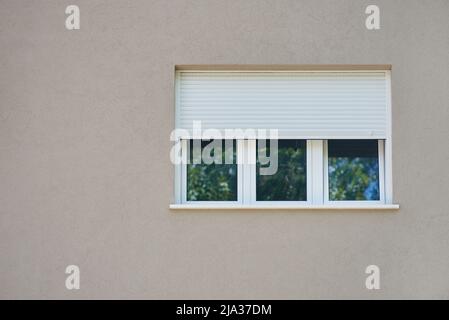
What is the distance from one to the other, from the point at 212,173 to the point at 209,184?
126 mm

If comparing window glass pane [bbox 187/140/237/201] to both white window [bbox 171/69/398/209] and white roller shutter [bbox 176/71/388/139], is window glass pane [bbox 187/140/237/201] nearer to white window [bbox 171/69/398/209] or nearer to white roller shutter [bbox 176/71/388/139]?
white window [bbox 171/69/398/209]

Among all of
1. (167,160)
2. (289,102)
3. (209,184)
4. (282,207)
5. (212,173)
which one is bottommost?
(282,207)

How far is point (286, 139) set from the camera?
657 cm

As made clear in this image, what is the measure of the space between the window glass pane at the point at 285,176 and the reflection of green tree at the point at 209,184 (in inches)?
13.0

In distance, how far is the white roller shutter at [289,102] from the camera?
6.52 meters

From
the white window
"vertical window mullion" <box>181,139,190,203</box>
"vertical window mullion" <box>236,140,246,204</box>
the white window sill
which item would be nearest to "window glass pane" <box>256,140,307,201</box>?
the white window

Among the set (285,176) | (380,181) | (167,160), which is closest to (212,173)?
(167,160)

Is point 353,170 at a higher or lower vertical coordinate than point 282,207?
higher

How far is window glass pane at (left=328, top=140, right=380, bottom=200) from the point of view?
6633mm

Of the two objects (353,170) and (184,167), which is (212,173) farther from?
(353,170)

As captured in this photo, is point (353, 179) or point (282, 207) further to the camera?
point (353, 179)

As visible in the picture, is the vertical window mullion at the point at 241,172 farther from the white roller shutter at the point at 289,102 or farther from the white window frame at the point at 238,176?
the white roller shutter at the point at 289,102

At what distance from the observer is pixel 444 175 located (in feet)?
21.0

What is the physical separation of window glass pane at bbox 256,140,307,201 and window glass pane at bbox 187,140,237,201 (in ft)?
0.94
